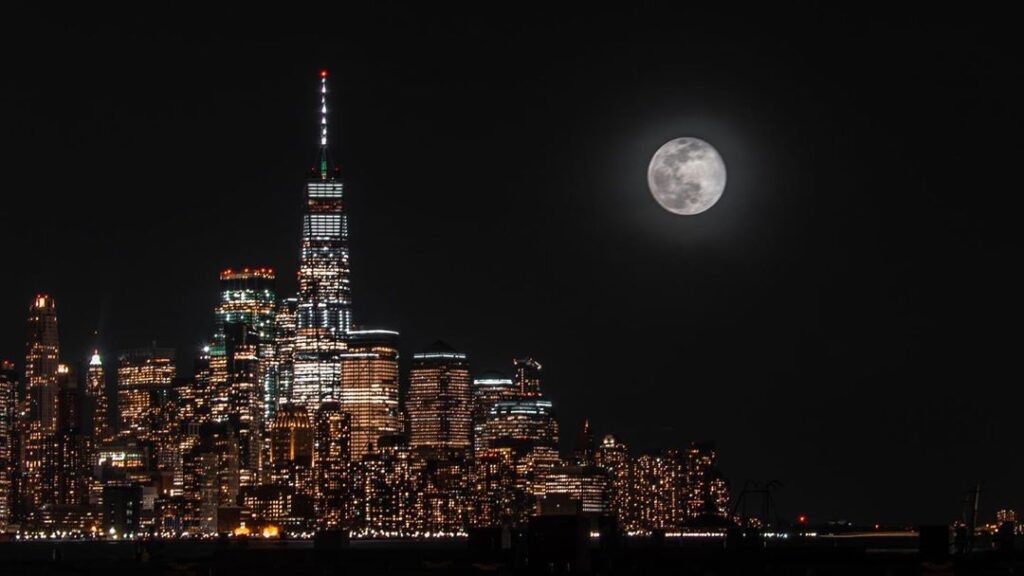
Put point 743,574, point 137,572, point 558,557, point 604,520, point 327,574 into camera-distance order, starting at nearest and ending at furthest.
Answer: point 558,557 < point 743,574 < point 327,574 < point 137,572 < point 604,520

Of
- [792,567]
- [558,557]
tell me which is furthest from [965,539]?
[558,557]

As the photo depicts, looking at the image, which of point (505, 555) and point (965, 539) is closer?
point (505, 555)

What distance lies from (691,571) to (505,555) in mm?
11101

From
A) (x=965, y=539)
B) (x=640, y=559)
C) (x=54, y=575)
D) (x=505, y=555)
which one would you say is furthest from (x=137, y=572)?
(x=965, y=539)

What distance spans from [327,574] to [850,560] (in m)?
31.0

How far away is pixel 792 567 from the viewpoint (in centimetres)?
9738

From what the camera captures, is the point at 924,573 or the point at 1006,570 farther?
the point at 1006,570

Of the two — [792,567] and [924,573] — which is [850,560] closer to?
[792,567]

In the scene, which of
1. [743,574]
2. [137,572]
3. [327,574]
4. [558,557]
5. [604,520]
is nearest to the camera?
[558,557]

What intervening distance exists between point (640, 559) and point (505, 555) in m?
13.2

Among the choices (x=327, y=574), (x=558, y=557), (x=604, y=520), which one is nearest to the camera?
(x=558, y=557)

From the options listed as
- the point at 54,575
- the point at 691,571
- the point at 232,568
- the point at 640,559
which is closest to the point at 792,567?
the point at 691,571

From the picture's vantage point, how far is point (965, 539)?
130m

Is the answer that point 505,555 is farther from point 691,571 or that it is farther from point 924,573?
point 924,573
